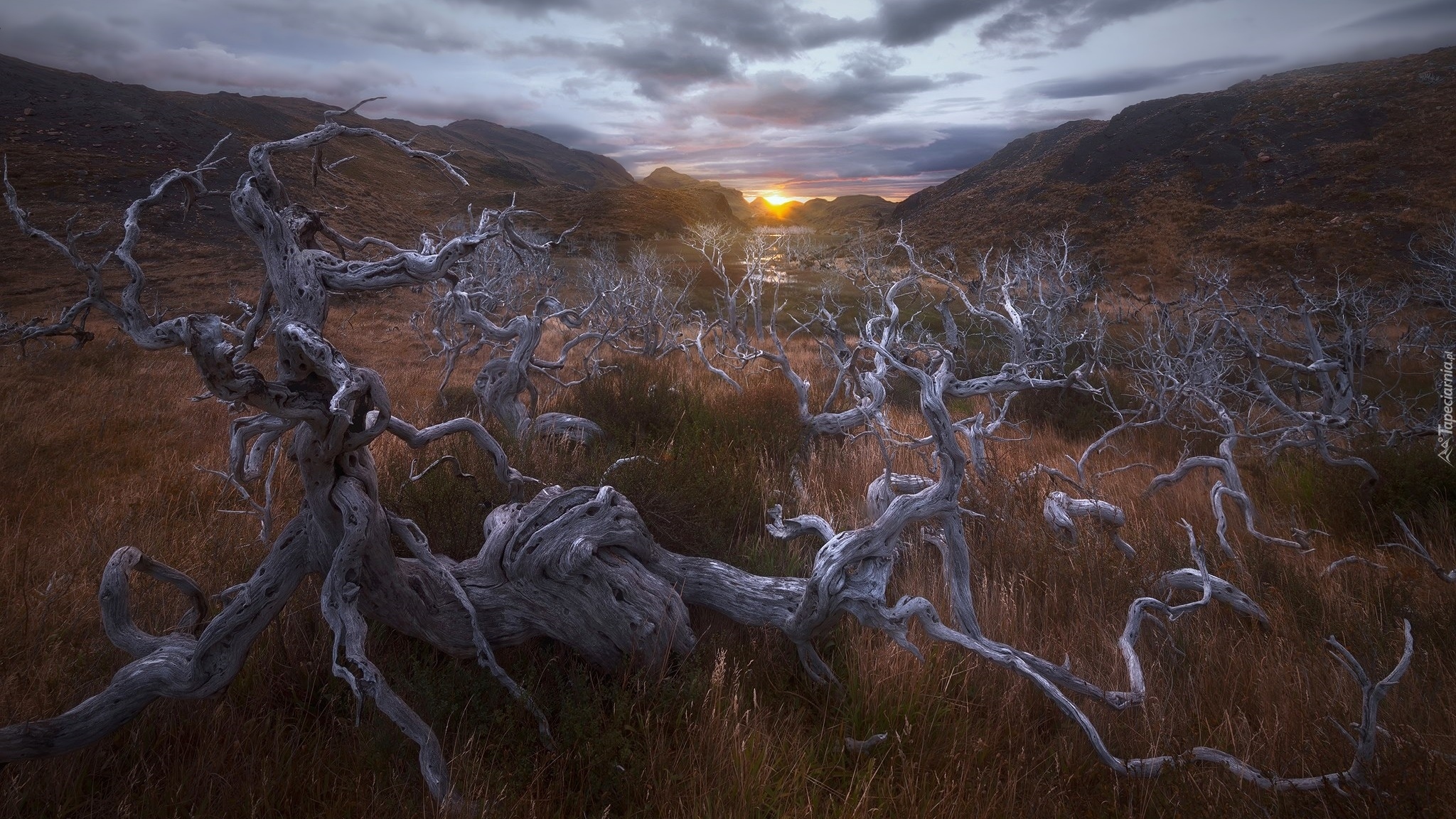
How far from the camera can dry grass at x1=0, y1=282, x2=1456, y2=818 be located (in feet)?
6.55

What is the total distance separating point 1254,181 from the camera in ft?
126

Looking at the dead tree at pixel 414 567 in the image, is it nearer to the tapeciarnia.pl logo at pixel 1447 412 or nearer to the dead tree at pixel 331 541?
the dead tree at pixel 331 541

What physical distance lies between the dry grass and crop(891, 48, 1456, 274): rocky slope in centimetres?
2457

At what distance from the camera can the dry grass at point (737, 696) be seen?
2.00 meters

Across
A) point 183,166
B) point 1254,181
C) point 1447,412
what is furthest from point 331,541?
point 1254,181

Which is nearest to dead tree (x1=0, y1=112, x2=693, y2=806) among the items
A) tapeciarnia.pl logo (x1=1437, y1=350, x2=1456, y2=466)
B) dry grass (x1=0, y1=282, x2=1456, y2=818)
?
dry grass (x1=0, y1=282, x2=1456, y2=818)

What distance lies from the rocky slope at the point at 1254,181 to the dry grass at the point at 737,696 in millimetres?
24568

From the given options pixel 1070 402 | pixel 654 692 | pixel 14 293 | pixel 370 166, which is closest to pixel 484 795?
pixel 654 692

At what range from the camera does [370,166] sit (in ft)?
195

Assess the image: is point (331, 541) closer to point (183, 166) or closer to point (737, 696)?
point (737, 696)

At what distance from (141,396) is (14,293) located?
16.1 m

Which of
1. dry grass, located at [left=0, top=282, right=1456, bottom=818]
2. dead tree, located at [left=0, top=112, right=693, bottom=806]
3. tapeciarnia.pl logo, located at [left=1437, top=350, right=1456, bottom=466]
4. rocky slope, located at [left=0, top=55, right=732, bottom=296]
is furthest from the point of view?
rocky slope, located at [left=0, top=55, right=732, bottom=296]

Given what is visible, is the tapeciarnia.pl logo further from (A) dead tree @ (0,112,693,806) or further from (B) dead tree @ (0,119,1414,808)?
(A) dead tree @ (0,112,693,806)

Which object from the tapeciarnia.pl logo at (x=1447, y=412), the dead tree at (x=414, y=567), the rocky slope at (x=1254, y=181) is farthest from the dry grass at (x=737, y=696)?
the rocky slope at (x=1254, y=181)
